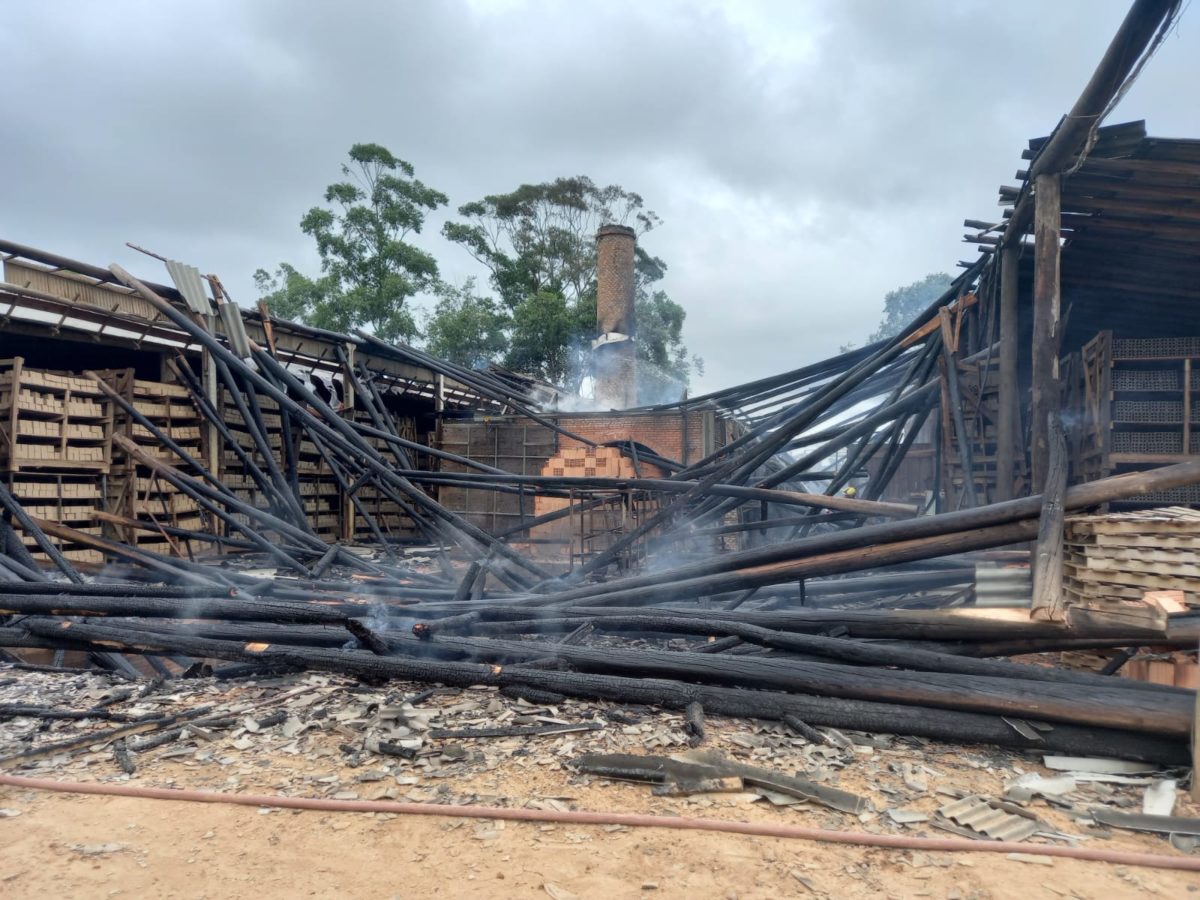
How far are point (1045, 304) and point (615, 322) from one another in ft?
55.8

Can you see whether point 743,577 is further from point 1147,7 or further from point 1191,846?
point 1147,7

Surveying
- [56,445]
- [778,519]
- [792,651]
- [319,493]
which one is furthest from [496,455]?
[792,651]

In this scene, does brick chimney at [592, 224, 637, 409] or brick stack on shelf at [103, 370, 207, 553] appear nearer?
brick stack on shelf at [103, 370, 207, 553]

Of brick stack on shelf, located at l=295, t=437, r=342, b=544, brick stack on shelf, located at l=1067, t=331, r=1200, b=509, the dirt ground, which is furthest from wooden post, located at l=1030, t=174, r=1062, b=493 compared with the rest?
brick stack on shelf, located at l=295, t=437, r=342, b=544

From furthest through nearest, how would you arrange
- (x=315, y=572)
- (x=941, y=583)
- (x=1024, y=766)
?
1. (x=315, y=572)
2. (x=941, y=583)
3. (x=1024, y=766)

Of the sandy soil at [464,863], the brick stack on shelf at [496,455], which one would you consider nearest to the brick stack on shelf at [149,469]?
the brick stack on shelf at [496,455]

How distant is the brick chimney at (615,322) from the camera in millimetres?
22266

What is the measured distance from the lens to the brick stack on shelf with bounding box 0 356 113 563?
9.32 m

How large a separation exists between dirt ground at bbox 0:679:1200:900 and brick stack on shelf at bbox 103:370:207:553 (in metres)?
7.42

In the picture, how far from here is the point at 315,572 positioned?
8.43 meters

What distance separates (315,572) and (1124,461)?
847cm

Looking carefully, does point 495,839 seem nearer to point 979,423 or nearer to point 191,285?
point 979,423

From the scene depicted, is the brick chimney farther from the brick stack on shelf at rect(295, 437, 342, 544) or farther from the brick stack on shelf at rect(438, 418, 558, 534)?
the brick stack on shelf at rect(295, 437, 342, 544)

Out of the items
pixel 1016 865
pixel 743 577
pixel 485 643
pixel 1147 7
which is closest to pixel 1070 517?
pixel 743 577
